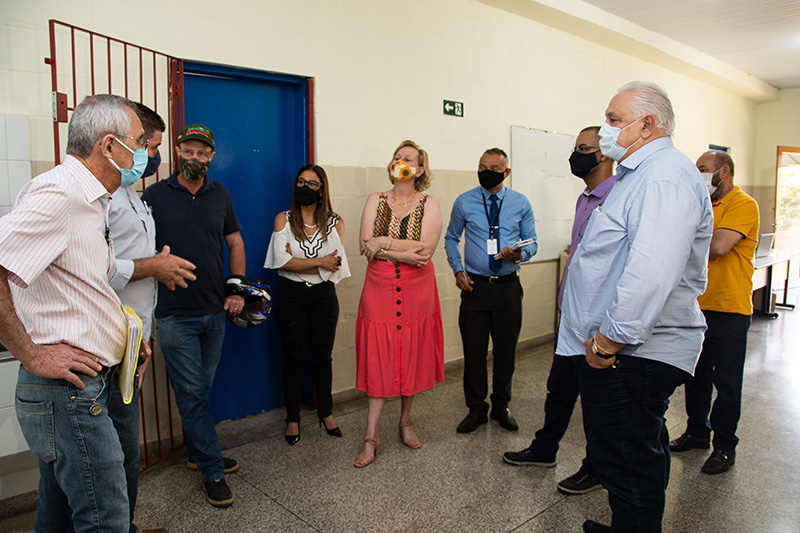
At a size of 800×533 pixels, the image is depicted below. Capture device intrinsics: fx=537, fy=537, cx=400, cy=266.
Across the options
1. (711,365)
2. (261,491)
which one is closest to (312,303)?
(261,491)

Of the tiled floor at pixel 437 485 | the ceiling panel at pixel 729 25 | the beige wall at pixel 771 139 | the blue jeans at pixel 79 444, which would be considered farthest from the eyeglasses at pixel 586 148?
the beige wall at pixel 771 139

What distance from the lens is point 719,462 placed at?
2.91 metres

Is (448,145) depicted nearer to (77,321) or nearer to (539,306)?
(539,306)

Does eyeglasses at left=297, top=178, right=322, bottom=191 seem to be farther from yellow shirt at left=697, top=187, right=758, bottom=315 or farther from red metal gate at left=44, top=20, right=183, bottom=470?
yellow shirt at left=697, top=187, right=758, bottom=315

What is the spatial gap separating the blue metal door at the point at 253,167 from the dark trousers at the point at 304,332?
1.27 ft

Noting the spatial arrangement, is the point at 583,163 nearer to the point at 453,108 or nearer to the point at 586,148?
the point at 586,148

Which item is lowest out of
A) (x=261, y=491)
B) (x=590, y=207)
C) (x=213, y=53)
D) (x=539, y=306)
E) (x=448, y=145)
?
(x=261, y=491)

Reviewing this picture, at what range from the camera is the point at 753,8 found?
546cm

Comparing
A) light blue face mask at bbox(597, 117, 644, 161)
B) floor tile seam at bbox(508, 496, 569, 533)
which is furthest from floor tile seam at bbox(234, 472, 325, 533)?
light blue face mask at bbox(597, 117, 644, 161)

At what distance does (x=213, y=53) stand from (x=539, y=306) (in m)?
3.85

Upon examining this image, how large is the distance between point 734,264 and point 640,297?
5.50 ft

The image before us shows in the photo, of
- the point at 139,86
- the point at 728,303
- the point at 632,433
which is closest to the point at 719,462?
the point at 728,303

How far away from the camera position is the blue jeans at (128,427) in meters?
1.82

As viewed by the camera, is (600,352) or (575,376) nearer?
(600,352)
